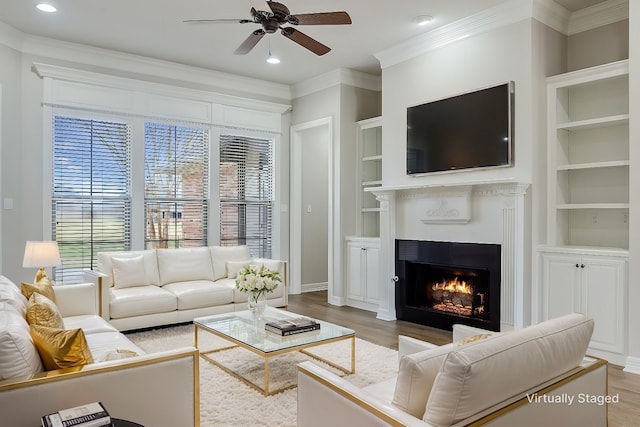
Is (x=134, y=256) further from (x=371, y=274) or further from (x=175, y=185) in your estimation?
(x=371, y=274)

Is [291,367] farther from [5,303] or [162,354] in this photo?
[5,303]

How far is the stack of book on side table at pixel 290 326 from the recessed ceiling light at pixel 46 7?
352 centimetres

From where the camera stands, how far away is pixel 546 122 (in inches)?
168

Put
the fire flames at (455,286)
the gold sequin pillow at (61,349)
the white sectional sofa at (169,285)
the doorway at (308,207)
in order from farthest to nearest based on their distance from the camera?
the doorway at (308,207), the fire flames at (455,286), the white sectional sofa at (169,285), the gold sequin pillow at (61,349)

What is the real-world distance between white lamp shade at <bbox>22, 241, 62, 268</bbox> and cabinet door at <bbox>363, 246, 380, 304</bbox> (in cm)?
347

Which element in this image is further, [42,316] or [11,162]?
[11,162]

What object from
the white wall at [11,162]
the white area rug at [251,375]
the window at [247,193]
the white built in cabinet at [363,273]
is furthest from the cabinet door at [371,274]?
the white wall at [11,162]

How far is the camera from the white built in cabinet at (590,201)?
3.73m

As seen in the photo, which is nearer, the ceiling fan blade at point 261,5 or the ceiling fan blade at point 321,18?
the ceiling fan blade at point 261,5

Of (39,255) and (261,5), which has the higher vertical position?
(261,5)

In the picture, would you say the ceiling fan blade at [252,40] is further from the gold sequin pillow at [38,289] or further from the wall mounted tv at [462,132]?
the gold sequin pillow at [38,289]

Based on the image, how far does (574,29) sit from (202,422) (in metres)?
4.77

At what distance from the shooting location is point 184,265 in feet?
17.3

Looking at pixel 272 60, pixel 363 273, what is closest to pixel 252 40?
pixel 272 60
